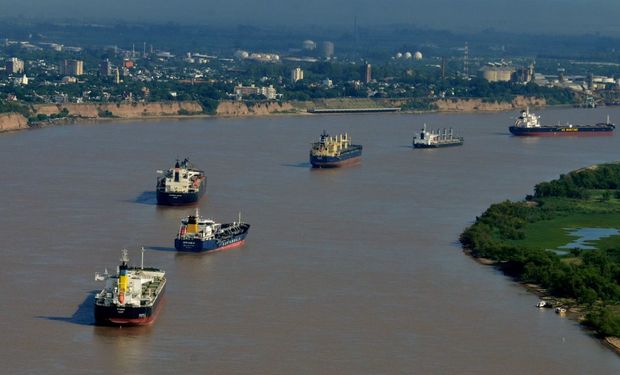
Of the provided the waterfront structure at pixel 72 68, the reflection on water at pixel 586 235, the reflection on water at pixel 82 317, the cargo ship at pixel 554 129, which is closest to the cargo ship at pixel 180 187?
the reflection on water at pixel 586 235

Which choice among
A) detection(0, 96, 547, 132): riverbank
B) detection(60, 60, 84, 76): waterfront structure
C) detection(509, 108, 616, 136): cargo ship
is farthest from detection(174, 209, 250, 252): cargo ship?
detection(60, 60, 84, 76): waterfront structure

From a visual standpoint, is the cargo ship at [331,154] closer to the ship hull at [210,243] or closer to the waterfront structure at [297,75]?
the ship hull at [210,243]

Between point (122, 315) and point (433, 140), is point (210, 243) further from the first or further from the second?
point (433, 140)

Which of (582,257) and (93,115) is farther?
(93,115)

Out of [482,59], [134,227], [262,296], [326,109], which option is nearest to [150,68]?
[326,109]

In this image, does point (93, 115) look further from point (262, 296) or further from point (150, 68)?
point (262, 296)

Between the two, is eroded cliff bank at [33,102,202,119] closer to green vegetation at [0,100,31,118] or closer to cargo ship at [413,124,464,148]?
green vegetation at [0,100,31,118]

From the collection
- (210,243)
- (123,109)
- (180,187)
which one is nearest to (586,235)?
(210,243)
